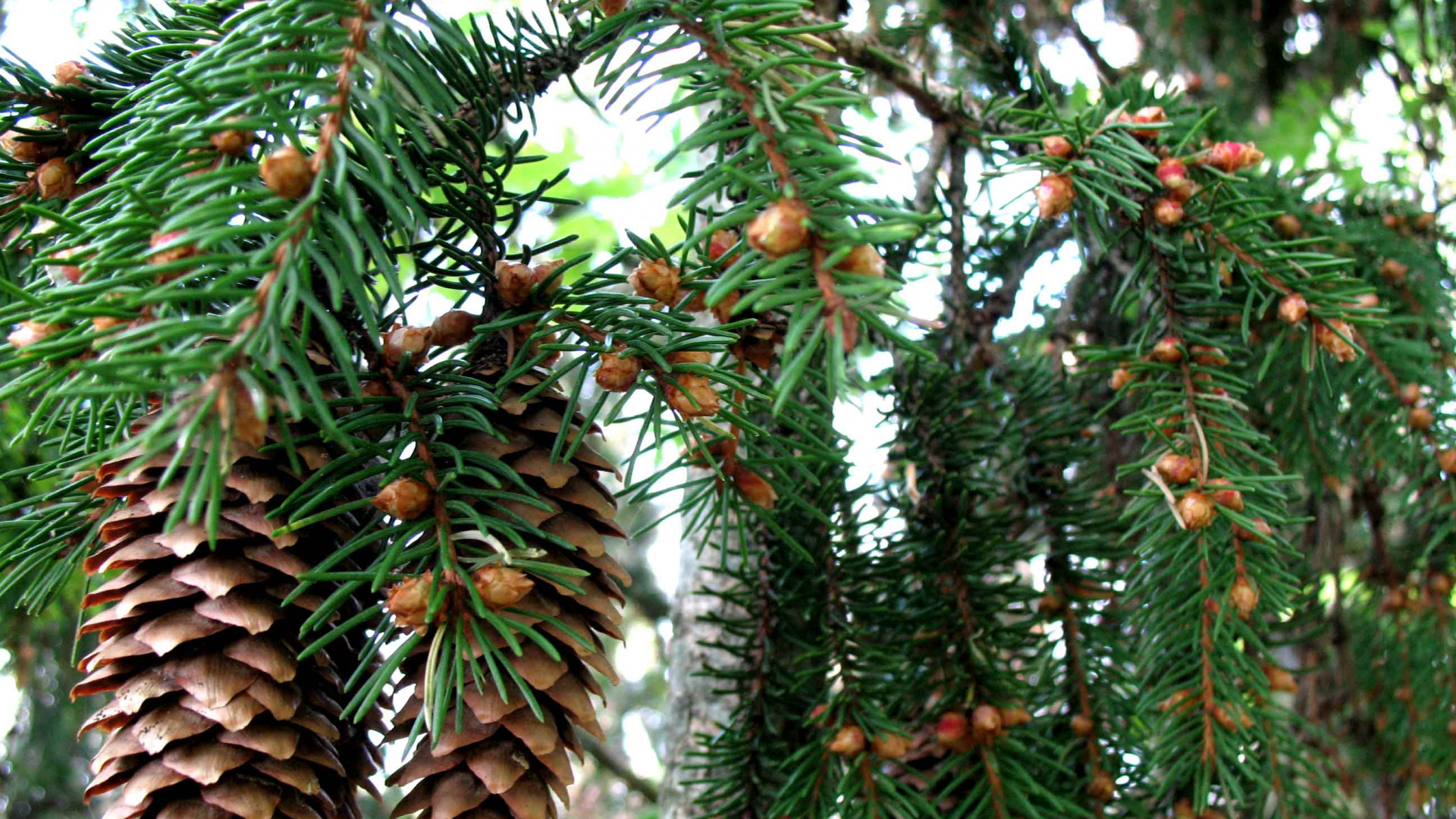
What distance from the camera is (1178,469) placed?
0.64 meters

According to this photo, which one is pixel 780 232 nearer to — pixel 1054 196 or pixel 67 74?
pixel 1054 196

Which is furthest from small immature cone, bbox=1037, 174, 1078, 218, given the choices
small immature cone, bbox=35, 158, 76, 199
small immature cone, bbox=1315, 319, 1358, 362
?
small immature cone, bbox=35, 158, 76, 199

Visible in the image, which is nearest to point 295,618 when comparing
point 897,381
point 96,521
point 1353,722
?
point 96,521

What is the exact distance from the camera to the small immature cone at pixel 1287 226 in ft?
2.67

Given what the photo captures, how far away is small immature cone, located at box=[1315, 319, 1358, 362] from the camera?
0.66m

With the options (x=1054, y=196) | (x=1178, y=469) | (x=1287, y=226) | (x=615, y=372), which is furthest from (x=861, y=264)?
(x=1287, y=226)

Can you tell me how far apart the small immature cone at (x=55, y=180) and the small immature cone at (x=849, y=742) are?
55 centimetres

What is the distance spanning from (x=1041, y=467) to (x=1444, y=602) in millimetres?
432

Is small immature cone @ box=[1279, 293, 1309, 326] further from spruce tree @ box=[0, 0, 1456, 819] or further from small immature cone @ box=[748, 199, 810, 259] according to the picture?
small immature cone @ box=[748, 199, 810, 259]

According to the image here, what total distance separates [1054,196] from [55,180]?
55cm

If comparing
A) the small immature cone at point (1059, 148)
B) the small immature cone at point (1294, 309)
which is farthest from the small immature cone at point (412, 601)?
the small immature cone at point (1294, 309)

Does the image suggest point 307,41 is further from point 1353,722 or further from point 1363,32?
point 1363,32

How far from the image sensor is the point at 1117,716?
79 centimetres

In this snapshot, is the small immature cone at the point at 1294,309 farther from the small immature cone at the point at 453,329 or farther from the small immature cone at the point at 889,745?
the small immature cone at the point at 453,329
